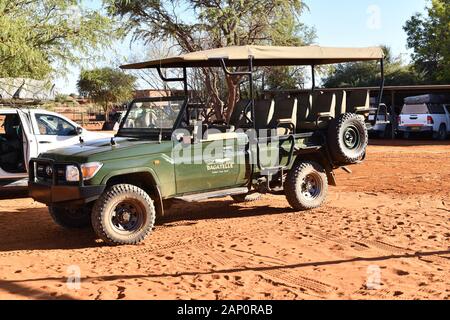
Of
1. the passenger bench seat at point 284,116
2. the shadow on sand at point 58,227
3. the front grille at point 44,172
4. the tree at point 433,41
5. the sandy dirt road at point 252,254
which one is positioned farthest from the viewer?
the tree at point 433,41

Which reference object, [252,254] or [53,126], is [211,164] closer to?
[252,254]

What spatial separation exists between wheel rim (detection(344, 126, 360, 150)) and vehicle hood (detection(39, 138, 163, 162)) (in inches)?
129

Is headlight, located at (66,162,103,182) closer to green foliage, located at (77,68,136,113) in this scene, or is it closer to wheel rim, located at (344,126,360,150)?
wheel rim, located at (344,126,360,150)

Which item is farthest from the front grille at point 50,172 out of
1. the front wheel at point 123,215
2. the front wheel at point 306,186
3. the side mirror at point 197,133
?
the front wheel at point 306,186

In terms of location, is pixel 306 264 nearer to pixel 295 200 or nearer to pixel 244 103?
pixel 295 200

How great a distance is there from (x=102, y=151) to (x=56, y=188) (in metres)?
0.72

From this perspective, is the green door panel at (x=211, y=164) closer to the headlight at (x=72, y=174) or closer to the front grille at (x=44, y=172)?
the headlight at (x=72, y=174)

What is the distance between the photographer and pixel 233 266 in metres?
5.79

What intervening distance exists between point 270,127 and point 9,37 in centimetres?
610

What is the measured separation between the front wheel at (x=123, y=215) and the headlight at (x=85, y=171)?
0.31 meters

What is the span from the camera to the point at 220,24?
2047 cm

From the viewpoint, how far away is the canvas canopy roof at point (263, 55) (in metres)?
7.62

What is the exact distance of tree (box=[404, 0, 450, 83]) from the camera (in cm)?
3145
